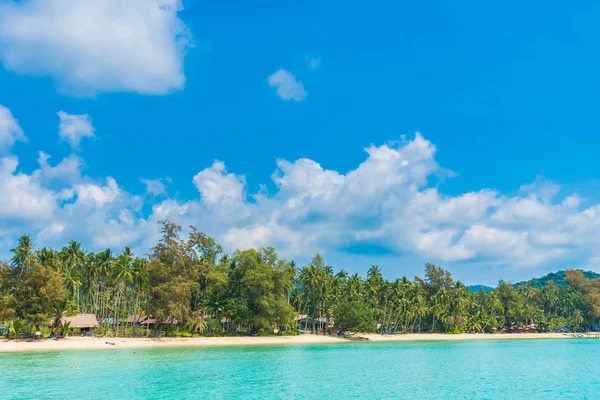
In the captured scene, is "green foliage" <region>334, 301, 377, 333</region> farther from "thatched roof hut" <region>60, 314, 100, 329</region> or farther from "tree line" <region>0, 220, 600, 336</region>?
"thatched roof hut" <region>60, 314, 100, 329</region>

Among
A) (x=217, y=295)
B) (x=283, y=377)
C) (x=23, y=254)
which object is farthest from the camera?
(x=217, y=295)

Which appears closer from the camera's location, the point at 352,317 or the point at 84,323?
the point at 84,323

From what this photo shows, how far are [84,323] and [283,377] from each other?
139 feet

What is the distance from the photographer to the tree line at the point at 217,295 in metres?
55.4

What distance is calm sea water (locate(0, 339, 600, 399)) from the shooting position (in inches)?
1072

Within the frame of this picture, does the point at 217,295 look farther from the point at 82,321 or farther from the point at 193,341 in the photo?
the point at 82,321

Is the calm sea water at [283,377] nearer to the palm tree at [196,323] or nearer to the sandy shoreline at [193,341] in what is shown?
the sandy shoreline at [193,341]

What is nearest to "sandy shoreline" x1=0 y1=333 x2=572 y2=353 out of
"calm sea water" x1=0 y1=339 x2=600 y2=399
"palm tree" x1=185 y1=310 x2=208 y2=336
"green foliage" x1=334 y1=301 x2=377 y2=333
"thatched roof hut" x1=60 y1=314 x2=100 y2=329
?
"palm tree" x1=185 y1=310 x2=208 y2=336

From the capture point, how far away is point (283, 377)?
112ft

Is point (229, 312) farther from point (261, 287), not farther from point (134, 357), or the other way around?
point (134, 357)

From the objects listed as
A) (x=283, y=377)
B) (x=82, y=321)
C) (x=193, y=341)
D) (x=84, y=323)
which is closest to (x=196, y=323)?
(x=193, y=341)

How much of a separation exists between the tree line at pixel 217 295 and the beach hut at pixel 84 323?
1604 millimetres

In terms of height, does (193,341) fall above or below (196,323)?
below

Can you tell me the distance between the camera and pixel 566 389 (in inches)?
1189
